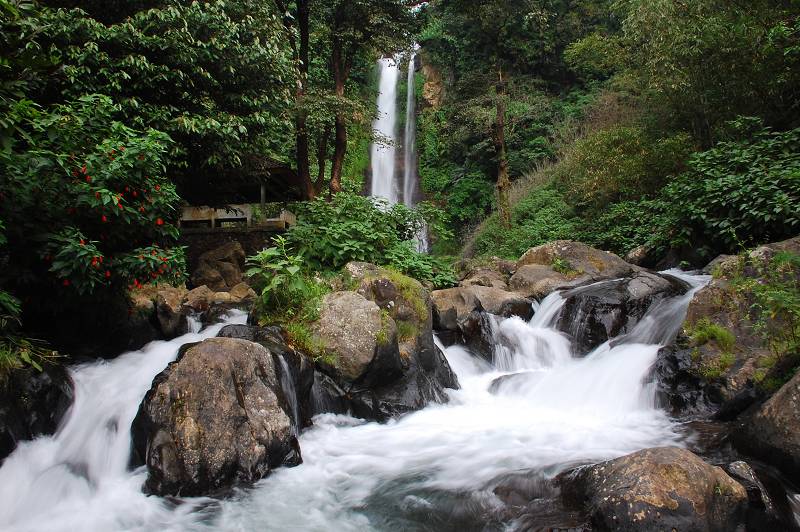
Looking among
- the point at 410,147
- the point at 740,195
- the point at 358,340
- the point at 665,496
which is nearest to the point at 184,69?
the point at 358,340

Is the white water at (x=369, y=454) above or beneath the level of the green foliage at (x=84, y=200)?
beneath

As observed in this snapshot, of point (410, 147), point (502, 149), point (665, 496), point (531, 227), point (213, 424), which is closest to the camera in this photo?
point (665, 496)

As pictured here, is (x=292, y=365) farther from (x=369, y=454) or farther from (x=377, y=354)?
(x=369, y=454)

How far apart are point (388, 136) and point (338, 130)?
13.9 m

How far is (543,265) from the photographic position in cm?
1313

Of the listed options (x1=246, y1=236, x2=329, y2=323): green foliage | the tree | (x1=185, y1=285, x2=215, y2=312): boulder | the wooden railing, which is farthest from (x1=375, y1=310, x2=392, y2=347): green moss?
the wooden railing

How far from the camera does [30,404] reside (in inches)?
197

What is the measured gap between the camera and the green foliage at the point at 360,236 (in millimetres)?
9266

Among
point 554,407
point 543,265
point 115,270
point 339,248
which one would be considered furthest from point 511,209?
point 115,270

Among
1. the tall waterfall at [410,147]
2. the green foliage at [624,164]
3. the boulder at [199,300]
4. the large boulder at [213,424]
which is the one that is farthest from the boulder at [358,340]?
the tall waterfall at [410,147]

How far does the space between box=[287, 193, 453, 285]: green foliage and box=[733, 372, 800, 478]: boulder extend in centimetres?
634

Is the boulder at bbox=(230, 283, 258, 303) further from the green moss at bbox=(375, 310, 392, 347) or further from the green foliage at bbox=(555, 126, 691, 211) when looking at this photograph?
the green foliage at bbox=(555, 126, 691, 211)

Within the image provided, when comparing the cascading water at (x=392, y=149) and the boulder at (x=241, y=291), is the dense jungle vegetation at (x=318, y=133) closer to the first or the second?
the boulder at (x=241, y=291)

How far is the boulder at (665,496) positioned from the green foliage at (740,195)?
248 inches
